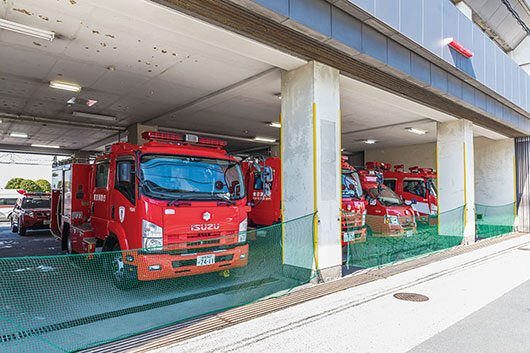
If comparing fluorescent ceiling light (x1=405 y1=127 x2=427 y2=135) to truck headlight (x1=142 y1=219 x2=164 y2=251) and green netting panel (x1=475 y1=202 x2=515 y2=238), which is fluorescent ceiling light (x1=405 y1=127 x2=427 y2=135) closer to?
green netting panel (x1=475 y1=202 x2=515 y2=238)

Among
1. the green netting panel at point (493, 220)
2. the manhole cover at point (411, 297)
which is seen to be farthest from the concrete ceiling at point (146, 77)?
the manhole cover at point (411, 297)

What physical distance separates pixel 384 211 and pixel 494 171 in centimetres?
866

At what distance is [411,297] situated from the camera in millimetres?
5414

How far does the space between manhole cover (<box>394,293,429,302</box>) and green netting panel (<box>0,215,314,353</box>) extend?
147 cm

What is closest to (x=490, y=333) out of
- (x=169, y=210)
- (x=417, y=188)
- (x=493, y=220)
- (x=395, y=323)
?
(x=395, y=323)

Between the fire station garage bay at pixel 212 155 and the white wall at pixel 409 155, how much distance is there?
779cm

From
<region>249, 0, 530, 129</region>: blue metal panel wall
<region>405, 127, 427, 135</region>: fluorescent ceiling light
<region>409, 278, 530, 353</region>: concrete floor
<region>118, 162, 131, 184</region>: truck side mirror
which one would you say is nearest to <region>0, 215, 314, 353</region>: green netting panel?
<region>118, 162, 131, 184</region>: truck side mirror

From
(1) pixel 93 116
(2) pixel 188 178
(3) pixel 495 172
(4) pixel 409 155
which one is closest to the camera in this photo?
(2) pixel 188 178

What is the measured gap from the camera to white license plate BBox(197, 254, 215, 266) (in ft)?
17.3

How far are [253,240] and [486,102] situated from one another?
31.8ft

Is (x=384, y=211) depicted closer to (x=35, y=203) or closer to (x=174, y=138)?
(x=174, y=138)

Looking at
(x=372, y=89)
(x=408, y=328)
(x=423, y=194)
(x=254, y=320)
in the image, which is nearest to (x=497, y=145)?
(x=423, y=194)

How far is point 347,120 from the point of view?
1276 cm

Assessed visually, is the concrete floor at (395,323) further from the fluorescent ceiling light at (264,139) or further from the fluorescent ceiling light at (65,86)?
the fluorescent ceiling light at (264,139)
